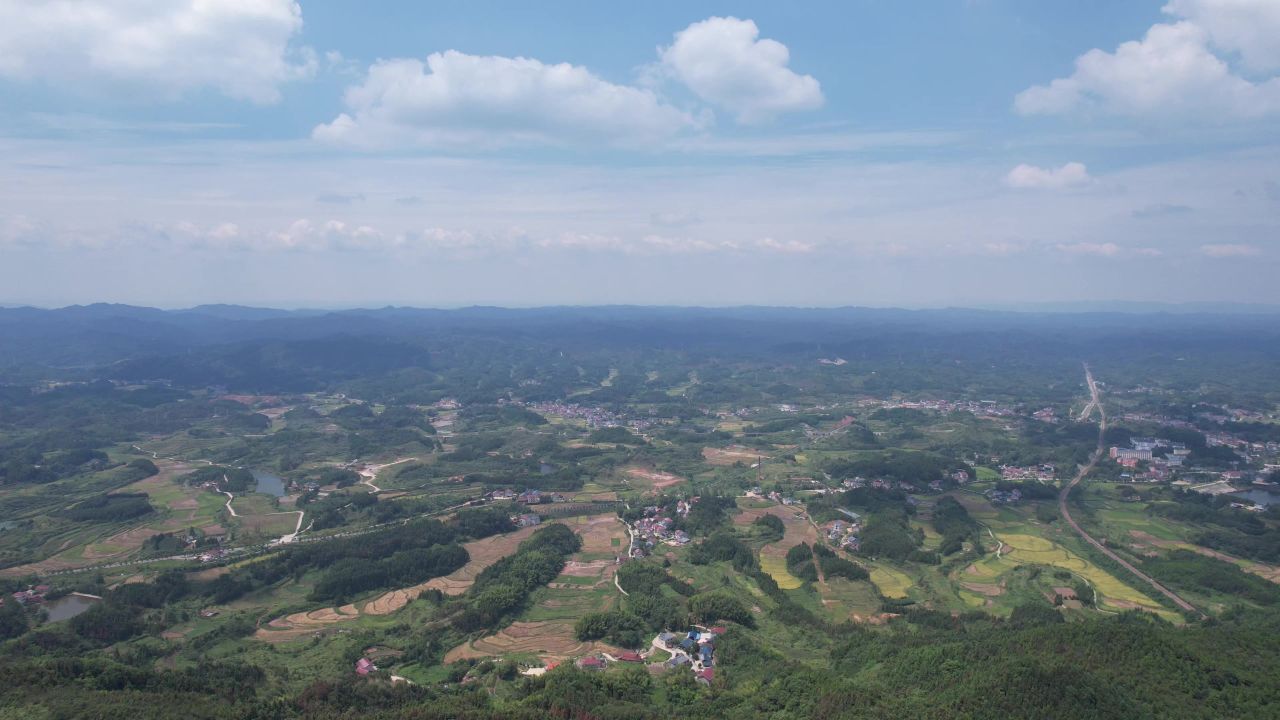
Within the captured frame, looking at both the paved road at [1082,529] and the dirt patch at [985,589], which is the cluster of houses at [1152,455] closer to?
the paved road at [1082,529]

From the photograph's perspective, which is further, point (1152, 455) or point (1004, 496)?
point (1152, 455)

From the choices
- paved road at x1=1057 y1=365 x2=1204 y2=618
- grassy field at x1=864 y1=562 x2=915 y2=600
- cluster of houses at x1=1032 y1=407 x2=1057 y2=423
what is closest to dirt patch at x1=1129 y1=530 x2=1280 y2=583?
paved road at x1=1057 y1=365 x2=1204 y2=618

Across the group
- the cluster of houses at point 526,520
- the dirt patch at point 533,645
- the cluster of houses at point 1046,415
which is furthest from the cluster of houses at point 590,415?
the dirt patch at point 533,645

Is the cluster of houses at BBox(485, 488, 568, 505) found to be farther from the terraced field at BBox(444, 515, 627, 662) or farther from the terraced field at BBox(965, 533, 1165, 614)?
the terraced field at BBox(965, 533, 1165, 614)

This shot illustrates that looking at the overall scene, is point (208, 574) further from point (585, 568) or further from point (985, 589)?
point (985, 589)

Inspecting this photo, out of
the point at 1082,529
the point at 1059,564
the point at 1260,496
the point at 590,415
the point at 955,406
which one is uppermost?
the point at 955,406

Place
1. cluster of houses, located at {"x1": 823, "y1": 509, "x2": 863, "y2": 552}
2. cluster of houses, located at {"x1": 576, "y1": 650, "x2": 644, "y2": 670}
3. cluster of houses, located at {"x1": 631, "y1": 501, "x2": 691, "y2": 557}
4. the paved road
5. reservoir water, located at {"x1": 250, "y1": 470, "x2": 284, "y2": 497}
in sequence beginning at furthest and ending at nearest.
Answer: reservoir water, located at {"x1": 250, "y1": 470, "x2": 284, "y2": 497}
cluster of houses, located at {"x1": 631, "y1": 501, "x2": 691, "y2": 557}
cluster of houses, located at {"x1": 823, "y1": 509, "x2": 863, "y2": 552}
the paved road
cluster of houses, located at {"x1": 576, "y1": 650, "x2": 644, "y2": 670}

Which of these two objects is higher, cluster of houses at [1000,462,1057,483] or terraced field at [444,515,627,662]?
cluster of houses at [1000,462,1057,483]

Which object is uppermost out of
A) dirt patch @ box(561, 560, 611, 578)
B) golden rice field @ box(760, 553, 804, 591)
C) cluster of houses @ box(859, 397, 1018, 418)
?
cluster of houses @ box(859, 397, 1018, 418)

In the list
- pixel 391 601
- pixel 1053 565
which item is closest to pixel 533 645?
pixel 391 601
